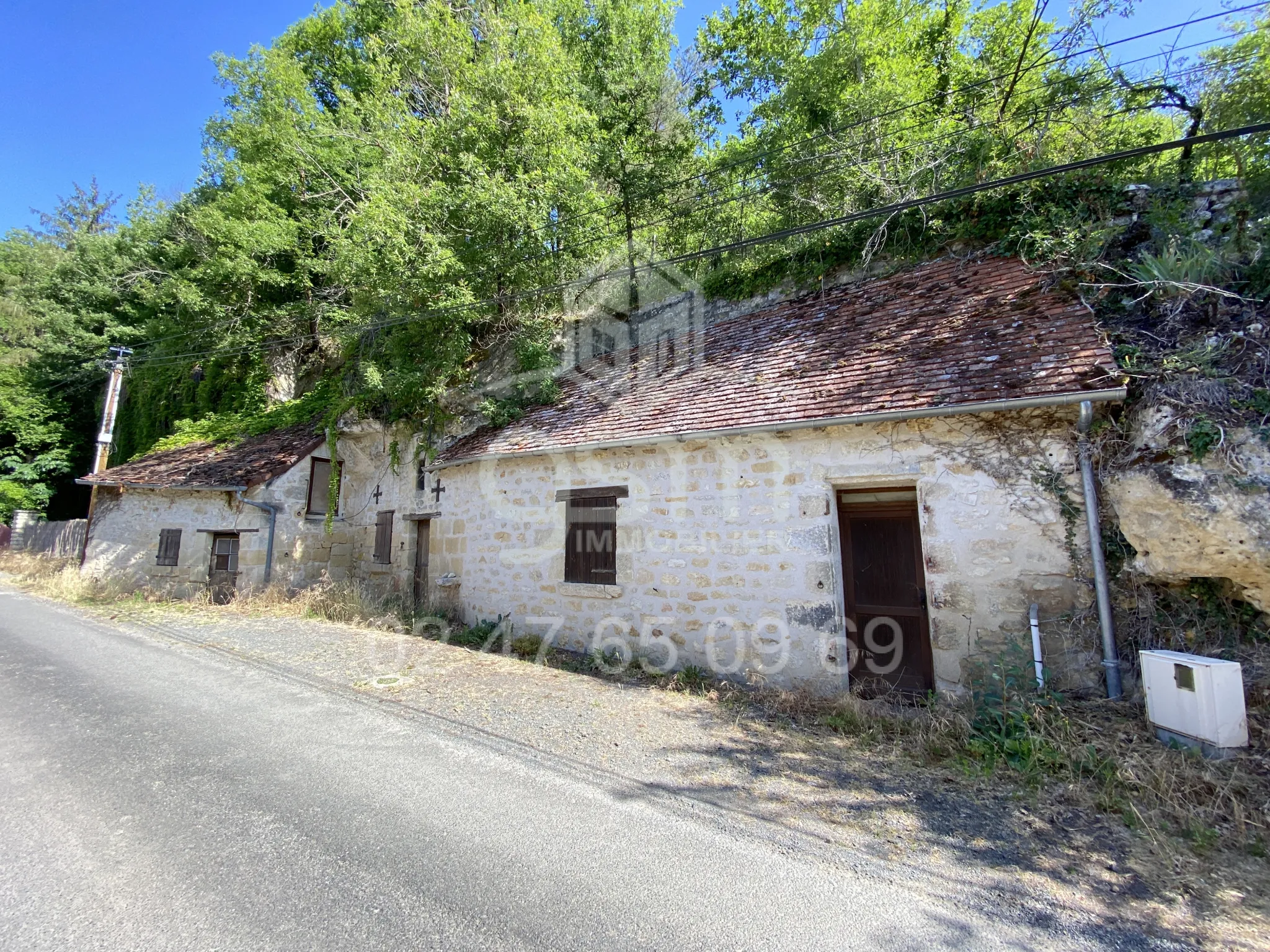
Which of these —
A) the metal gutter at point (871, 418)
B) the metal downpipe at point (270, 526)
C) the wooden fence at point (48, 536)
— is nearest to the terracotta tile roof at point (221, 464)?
the metal downpipe at point (270, 526)

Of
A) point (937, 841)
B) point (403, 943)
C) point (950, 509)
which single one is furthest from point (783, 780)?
point (950, 509)

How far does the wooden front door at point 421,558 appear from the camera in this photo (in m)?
11.2

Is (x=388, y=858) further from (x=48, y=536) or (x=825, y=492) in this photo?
(x=48, y=536)

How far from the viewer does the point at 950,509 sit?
586 centimetres

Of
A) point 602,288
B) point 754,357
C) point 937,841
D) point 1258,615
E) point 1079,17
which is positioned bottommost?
point 937,841

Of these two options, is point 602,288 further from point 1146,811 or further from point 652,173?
point 1146,811

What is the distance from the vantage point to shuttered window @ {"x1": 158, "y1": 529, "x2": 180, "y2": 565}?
Result: 13297 millimetres

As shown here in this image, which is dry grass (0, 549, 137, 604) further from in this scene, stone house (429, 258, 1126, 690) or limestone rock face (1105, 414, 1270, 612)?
limestone rock face (1105, 414, 1270, 612)

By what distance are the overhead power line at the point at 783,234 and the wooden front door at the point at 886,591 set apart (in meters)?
3.11

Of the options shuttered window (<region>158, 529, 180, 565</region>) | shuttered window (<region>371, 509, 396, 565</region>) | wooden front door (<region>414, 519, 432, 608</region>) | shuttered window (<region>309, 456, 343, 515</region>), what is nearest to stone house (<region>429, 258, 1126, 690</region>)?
wooden front door (<region>414, 519, 432, 608</region>)

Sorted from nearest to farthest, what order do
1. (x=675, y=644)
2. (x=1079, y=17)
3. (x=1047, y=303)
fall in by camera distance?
(x=1047, y=303), (x=675, y=644), (x=1079, y=17)

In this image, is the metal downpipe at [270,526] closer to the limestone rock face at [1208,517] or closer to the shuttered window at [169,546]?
the shuttered window at [169,546]

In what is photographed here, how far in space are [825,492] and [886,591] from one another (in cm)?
135

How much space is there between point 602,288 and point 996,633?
34.3 feet
